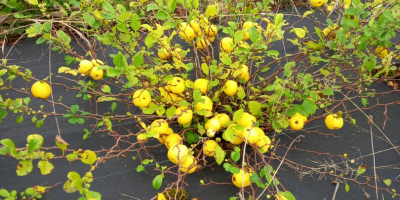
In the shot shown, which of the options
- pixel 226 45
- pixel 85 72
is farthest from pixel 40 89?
pixel 226 45

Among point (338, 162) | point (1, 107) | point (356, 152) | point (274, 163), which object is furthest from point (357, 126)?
point (1, 107)

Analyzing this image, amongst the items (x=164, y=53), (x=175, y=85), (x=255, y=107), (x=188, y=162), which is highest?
(x=164, y=53)

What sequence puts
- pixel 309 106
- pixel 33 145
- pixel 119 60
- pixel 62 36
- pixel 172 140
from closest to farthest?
pixel 33 145
pixel 119 60
pixel 309 106
pixel 172 140
pixel 62 36

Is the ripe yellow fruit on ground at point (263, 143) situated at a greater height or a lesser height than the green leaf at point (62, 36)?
lesser

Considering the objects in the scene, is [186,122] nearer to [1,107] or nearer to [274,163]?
[274,163]

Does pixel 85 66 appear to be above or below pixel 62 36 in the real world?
below

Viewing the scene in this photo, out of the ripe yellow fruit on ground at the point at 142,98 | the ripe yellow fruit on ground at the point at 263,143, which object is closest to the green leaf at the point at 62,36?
the ripe yellow fruit on ground at the point at 142,98

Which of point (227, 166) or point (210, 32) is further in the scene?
point (210, 32)

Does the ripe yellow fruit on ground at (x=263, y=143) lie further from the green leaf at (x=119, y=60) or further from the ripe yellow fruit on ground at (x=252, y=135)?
the green leaf at (x=119, y=60)

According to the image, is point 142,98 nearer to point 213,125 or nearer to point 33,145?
point 213,125

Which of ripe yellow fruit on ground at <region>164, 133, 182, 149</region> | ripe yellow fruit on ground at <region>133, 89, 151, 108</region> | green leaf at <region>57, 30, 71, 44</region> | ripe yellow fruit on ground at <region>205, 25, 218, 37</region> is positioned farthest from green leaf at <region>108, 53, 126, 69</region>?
green leaf at <region>57, 30, 71, 44</region>

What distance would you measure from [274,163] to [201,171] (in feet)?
1.17

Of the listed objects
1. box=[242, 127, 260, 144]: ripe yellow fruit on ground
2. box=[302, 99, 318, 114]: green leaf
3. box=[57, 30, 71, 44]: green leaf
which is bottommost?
box=[242, 127, 260, 144]: ripe yellow fruit on ground

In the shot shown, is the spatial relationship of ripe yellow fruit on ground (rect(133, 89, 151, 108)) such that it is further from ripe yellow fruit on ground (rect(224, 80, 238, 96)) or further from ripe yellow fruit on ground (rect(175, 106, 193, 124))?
ripe yellow fruit on ground (rect(224, 80, 238, 96))
